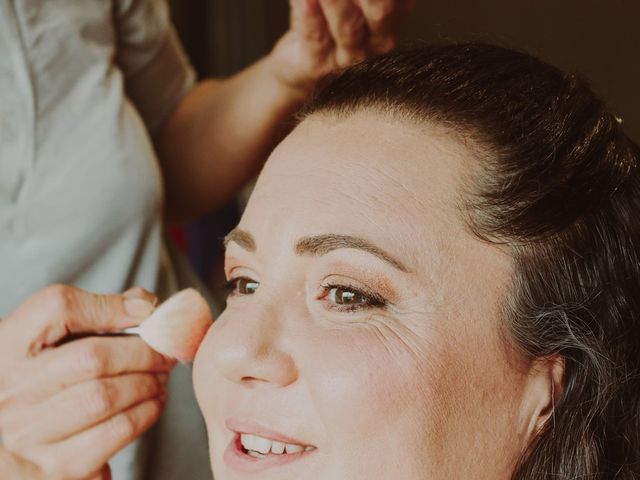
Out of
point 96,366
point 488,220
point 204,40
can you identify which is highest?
point 488,220

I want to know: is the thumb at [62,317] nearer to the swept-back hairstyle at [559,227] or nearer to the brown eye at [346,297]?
the brown eye at [346,297]

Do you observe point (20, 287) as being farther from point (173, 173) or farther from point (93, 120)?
point (173, 173)

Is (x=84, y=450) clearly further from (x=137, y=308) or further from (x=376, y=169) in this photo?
(x=376, y=169)

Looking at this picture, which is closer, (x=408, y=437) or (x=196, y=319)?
(x=408, y=437)

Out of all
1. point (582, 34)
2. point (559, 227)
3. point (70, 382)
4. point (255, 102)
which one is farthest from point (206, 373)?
point (582, 34)

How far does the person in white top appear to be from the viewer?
3.90 feet

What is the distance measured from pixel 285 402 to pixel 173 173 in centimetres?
79

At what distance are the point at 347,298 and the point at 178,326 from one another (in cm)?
24

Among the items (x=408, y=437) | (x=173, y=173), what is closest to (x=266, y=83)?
(x=173, y=173)

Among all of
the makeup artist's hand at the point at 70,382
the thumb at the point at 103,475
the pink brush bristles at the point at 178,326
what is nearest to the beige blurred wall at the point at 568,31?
the pink brush bristles at the point at 178,326

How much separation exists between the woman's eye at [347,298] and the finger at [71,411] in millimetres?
280

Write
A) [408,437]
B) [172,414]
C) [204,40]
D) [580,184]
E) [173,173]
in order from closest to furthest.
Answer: [408,437], [580,184], [172,414], [173,173], [204,40]

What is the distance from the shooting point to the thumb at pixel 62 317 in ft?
3.87

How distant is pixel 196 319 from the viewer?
4.14ft
